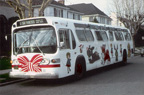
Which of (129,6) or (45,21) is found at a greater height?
(129,6)

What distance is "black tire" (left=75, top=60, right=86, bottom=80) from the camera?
38.6ft

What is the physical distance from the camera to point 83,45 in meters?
12.7

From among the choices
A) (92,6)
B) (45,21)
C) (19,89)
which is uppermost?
(92,6)

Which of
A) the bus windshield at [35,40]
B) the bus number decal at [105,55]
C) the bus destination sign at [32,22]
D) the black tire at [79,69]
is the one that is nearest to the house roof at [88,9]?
the bus number decal at [105,55]

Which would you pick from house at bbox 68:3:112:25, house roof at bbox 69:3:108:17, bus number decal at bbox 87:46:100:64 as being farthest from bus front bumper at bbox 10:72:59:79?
house roof at bbox 69:3:108:17

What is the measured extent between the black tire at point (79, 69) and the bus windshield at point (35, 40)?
75.8 inches

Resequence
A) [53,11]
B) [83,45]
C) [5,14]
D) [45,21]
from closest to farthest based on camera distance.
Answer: [45,21] → [83,45] → [5,14] → [53,11]

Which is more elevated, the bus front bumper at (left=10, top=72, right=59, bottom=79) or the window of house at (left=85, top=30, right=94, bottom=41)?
the window of house at (left=85, top=30, right=94, bottom=41)

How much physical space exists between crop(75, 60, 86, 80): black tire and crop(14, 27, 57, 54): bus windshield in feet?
6.32

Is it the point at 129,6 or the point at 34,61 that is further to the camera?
the point at 129,6

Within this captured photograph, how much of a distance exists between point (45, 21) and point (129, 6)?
28942mm

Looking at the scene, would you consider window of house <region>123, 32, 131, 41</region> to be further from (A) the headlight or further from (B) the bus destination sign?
(A) the headlight

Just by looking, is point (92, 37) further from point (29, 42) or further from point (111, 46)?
point (29, 42)

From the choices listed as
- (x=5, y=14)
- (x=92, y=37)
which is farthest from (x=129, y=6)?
(x=92, y=37)
